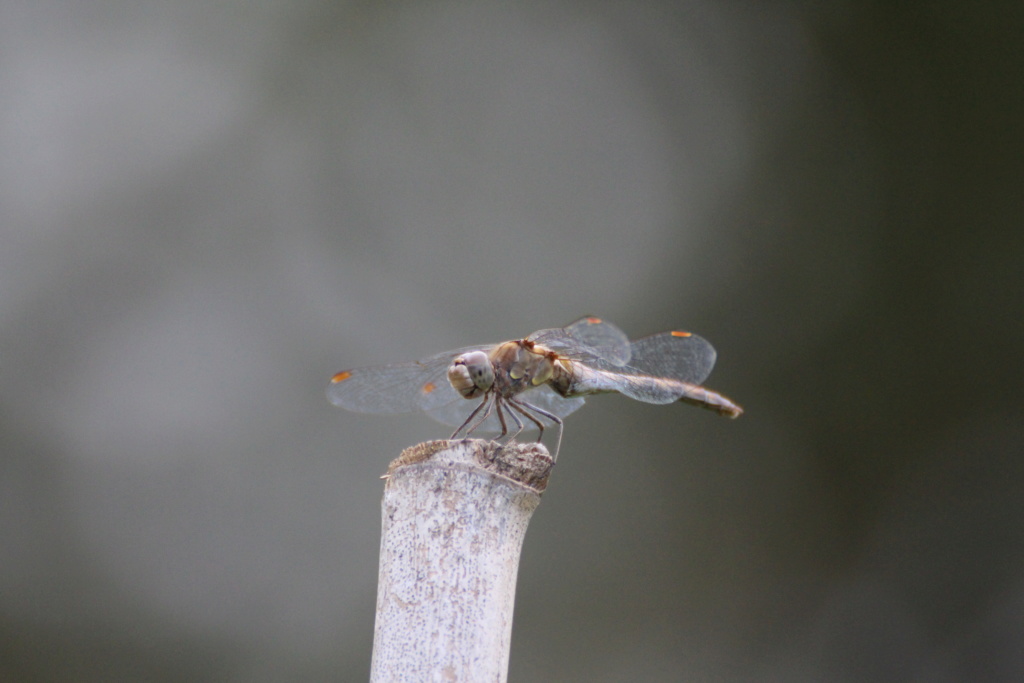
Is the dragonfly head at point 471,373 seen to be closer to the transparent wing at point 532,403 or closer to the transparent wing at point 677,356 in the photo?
the transparent wing at point 532,403

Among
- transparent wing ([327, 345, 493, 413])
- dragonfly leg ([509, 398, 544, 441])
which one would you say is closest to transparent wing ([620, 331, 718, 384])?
dragonfly leg ([509, 398, 544, 441])

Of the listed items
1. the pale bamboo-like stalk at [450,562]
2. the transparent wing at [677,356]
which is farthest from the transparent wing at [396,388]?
the pale bamboo-like stalk at [450,562]

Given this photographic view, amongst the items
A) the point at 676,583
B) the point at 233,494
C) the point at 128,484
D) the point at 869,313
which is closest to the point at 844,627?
the point at 676,583

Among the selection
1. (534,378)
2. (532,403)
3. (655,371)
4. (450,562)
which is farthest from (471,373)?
(450,562)

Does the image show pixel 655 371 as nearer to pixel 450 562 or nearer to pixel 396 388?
pixel 396 388

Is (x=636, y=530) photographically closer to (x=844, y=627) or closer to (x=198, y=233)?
(x=844, y=627)

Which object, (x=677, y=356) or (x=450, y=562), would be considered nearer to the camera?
(x=450, y=562)

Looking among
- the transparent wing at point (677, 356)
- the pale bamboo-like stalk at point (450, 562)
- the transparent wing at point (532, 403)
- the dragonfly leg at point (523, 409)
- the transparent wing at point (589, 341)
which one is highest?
the transparent wing at point (677, 356)
